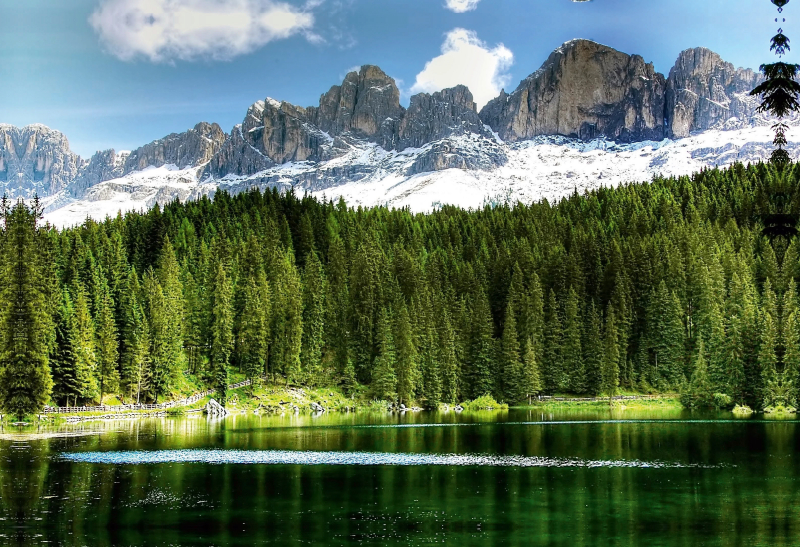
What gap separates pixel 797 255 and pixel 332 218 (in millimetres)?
96632

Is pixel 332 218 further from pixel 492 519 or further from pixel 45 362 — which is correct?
pixel 492 519

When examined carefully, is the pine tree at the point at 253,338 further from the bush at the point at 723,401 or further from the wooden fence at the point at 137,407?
the bush at the point at 723,401

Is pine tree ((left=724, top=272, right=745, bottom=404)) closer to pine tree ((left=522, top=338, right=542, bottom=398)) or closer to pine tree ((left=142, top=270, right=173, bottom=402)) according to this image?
pine tree ((left=522, top=338, right=542, bottom=398))

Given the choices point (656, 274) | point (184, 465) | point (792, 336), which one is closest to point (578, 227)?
point (656, 274)

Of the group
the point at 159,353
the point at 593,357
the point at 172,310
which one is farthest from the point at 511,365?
the point at 159,353

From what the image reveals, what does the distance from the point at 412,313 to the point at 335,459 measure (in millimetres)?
64352

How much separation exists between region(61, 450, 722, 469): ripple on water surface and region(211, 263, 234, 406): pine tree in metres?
47.7

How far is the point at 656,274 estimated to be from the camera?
13538 centimetres

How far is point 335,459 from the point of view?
2233 inches

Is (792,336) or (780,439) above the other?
(792,336)

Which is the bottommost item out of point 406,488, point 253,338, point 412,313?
point 406,488

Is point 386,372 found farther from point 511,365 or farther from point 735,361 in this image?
point 735,361

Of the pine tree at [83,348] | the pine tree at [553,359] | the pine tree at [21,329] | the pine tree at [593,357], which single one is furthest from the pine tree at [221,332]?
the pine tree at [593,357]

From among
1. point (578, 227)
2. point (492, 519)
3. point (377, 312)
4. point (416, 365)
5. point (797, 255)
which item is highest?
point (578, 227)
